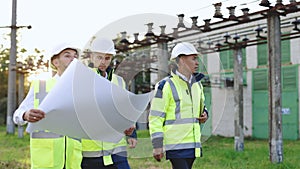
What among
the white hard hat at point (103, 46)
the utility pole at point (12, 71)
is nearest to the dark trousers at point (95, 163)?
the white hard hat at point (103, 46)

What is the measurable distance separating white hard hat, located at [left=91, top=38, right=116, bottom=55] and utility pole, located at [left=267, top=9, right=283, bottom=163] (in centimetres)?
566

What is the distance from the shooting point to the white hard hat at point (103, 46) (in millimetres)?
3235

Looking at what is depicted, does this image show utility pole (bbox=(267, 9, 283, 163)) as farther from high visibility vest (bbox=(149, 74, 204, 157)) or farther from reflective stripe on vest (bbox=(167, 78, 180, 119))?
reflective stripe on vest (bbox=(167, 78, 180, 119))

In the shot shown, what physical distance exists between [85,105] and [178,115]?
46.0 inches

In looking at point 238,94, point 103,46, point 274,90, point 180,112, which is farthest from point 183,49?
point 238,94

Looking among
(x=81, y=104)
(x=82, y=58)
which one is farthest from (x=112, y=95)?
(x=82, y=58)

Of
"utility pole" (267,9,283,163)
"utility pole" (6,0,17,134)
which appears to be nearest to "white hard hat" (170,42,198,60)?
"utility pole" (267,9,283,163)

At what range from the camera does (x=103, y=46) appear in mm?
3336

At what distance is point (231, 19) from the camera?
8.95m

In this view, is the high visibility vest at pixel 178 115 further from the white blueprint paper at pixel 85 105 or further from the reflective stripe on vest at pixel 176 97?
the white blueprint paper at pixel 85 105

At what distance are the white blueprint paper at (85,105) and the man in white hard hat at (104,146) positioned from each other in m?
0.64

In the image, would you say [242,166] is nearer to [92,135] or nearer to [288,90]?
[92,135]

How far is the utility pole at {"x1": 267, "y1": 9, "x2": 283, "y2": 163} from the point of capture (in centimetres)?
847

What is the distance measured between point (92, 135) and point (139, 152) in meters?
0.61
